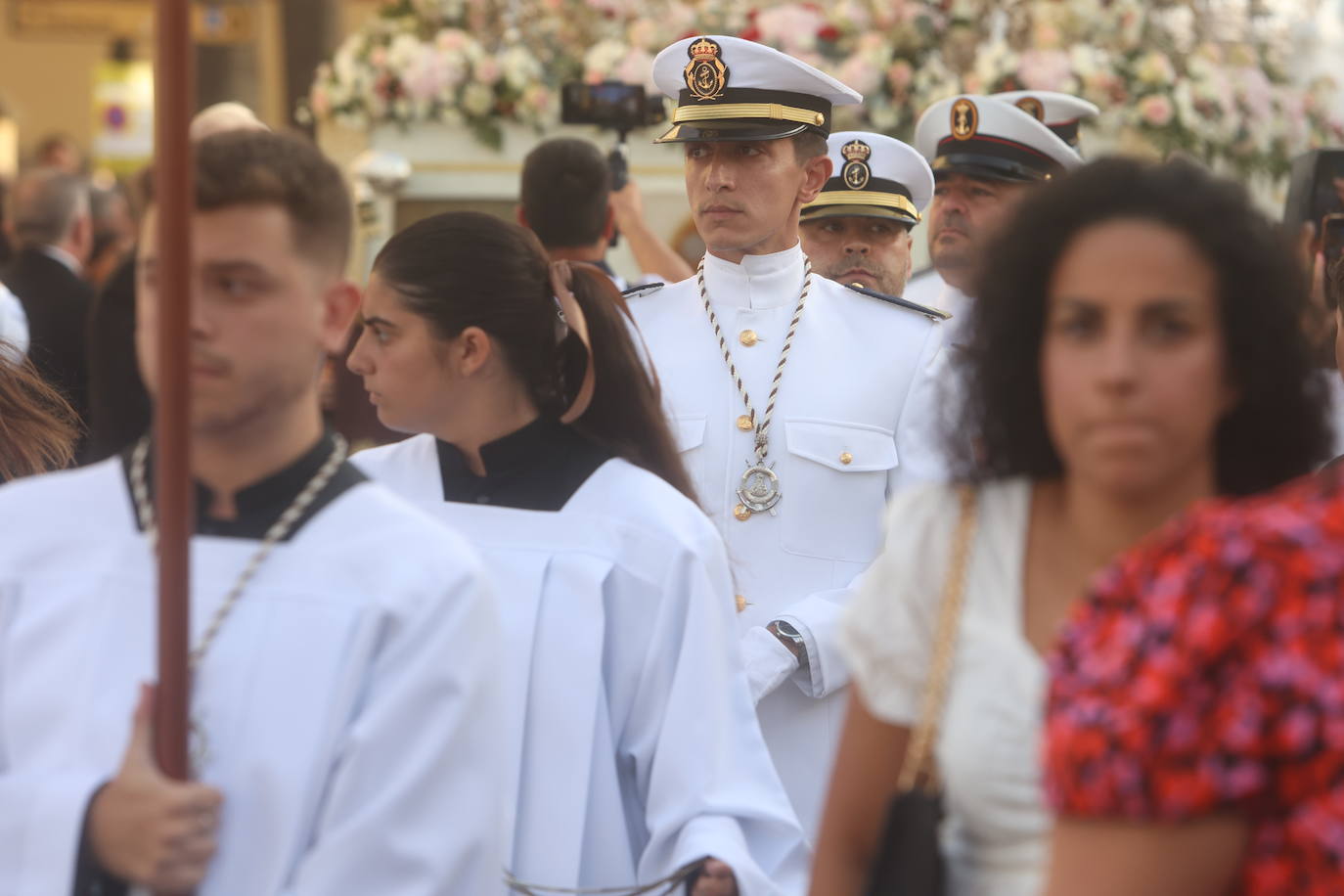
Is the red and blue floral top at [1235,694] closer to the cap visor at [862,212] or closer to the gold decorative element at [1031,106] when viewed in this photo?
the cap visor at [862,212]

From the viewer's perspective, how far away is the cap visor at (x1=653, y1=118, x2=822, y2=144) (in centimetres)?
446

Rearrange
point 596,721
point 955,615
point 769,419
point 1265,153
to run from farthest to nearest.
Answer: point 1265,153, point 769,419, point 596,721, point 955,615

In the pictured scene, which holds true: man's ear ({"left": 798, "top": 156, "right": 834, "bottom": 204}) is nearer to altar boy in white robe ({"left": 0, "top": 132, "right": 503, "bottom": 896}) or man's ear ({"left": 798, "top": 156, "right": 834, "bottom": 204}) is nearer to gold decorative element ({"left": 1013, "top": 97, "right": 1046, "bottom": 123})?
gold decorative element ({"left": 1013, "top": 97, "right": 1046, "bottom": 123})

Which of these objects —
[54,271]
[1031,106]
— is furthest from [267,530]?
[54,271]

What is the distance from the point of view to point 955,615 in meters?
2.19

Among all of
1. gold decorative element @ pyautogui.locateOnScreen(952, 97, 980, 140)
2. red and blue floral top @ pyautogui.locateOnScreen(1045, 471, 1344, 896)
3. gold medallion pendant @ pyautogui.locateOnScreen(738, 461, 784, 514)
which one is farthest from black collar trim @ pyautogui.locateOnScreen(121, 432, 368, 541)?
gold decorative element @ pyautogui.locateOnScreen(952, 97, 980, 140)

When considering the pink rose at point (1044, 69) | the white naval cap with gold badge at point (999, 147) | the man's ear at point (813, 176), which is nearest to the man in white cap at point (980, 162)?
the white naval cap with gold badge at point (999, 147)

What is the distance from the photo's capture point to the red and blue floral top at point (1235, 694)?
5.13 ft

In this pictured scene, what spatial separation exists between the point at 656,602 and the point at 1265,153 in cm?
529

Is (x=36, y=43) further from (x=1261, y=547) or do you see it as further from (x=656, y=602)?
(x=1261, y=547)

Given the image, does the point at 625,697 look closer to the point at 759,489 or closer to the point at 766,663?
the point at 766,663

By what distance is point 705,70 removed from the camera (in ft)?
15.1

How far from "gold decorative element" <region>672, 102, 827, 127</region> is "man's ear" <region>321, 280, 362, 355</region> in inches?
81.1

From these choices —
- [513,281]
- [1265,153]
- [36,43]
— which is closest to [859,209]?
[513,281]
